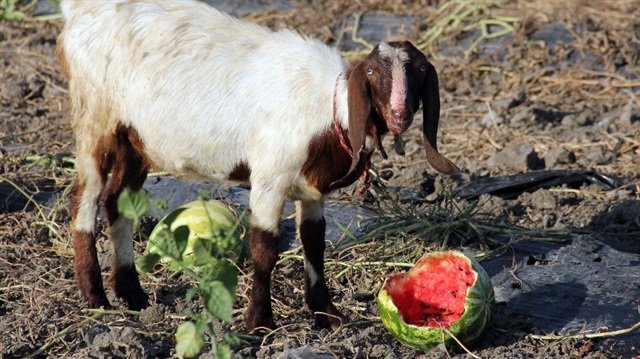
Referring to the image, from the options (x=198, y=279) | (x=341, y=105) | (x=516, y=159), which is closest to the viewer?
(x=198, y=279)

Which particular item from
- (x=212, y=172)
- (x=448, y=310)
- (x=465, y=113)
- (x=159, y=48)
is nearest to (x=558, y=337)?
(x=448, y=310)

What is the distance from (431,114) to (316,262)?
3.89 feet

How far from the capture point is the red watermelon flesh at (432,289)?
4.95 m

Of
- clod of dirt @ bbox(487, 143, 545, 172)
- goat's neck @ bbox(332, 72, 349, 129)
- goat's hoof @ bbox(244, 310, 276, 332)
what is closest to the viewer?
goat's neck @ bbox(332, 72, 349, 129)

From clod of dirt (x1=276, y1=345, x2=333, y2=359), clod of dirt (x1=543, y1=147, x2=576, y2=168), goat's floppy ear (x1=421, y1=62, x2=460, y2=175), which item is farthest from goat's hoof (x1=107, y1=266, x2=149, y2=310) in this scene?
clod of dirt (x1=543, y1=147, x2=576, y2=168)

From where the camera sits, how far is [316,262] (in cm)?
527

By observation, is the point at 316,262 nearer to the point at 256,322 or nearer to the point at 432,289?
the point at 256,322

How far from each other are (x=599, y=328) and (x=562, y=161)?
2.73 m

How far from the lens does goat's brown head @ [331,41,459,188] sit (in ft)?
14.2

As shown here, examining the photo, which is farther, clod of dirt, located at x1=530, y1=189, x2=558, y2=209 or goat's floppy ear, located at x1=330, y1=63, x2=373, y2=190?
clod of dirt, located at x1=530, y1=189, x2=558, y2=209

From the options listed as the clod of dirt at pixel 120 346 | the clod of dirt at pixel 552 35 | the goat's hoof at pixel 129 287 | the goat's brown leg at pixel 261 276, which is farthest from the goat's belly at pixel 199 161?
the clod of dirt at pixel 552 35

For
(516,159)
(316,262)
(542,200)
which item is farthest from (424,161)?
(316,262)

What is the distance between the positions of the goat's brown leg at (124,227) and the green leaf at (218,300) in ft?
5.55

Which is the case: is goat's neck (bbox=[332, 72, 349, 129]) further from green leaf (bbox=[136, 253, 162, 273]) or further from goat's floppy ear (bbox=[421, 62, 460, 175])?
green leaf (bbox=[136, 253, 162, 273])
